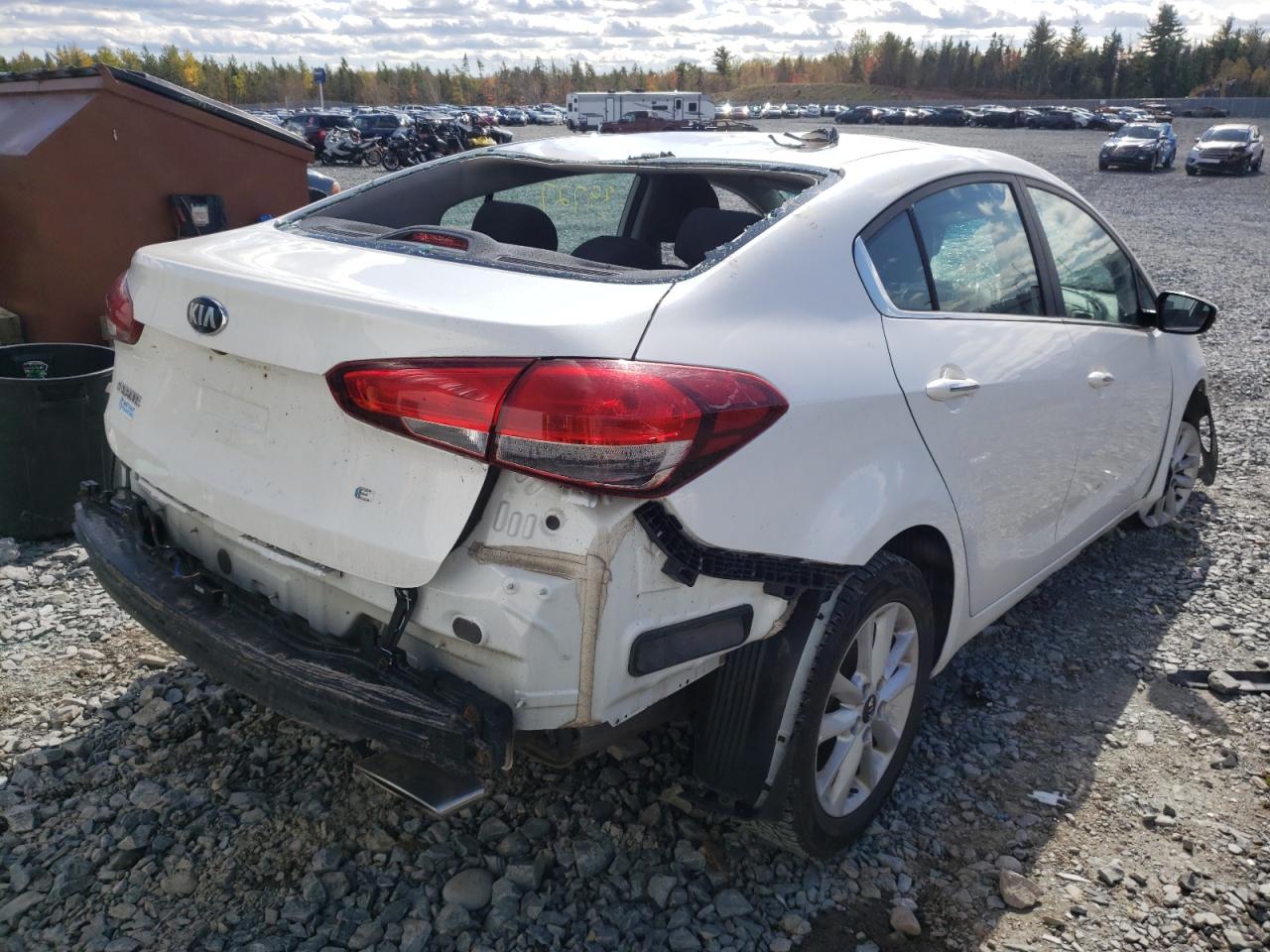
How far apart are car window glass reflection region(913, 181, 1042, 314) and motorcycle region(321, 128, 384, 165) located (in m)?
31.9

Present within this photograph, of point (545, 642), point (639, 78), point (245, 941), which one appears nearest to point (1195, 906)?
point (545, 642)

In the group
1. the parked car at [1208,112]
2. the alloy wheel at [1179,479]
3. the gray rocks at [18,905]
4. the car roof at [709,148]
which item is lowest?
the gray rocks at [18,905]

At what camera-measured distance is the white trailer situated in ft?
161

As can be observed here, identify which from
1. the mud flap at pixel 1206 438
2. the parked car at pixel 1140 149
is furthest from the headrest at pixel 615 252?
the parked car at pixel 1140 149

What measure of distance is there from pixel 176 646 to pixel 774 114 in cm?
8471

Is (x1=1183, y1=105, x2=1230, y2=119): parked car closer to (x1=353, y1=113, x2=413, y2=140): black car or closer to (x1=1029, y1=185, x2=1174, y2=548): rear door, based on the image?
(x1=353, y1=113, x2=413, y2=140): black car

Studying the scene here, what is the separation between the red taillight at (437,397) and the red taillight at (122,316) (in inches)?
37.5

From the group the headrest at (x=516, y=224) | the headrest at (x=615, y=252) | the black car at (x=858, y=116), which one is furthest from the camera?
the black car at (x=858, y=116)

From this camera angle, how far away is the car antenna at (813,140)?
2.97 metres

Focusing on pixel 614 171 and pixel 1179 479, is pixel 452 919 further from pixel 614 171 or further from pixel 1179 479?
pixel 1179 479

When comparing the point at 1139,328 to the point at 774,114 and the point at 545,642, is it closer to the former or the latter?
the point at 545,642

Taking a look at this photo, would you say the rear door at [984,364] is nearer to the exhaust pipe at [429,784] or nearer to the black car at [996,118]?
the exhaust pipe at [429,784]

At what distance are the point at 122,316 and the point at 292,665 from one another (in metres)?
1.16

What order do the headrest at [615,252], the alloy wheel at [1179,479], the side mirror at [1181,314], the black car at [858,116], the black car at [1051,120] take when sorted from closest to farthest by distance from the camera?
the headrest at [615,252], the side mirror at [1181,314], the alloy wheel at [1179,479], the black car at [1051,120], the black car at [858,116]
